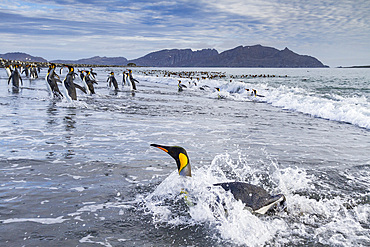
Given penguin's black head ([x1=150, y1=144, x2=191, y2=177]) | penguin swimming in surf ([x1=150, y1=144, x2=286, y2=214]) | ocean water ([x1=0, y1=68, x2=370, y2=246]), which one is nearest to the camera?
ocean water ([x1=0, y1=68, x2=370, y2=246])

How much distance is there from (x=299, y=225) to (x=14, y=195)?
3862 mm

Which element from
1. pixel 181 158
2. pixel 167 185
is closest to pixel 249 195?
pixel 181 158

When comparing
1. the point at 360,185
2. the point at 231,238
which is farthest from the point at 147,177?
the point at 360,185

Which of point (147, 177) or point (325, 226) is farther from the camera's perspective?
point (147, 177)

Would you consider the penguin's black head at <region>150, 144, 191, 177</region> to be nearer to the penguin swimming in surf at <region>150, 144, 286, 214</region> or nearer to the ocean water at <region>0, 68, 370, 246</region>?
the penguin swimming in surf at <region>150, 144, 286, 214</region>

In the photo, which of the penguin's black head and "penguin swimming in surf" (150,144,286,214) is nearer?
"penguin swimming in surf" (150,144,286,214)

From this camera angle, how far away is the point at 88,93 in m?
19.5

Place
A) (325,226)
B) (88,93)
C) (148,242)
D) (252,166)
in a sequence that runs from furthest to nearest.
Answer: (88,93)
(252,166)
(325,226)
(148,242)

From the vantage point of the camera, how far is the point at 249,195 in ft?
13.3

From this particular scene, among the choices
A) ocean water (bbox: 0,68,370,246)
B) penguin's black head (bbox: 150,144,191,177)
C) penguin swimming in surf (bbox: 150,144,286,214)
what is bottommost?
ocean water (bbox: 0,68,370,246)

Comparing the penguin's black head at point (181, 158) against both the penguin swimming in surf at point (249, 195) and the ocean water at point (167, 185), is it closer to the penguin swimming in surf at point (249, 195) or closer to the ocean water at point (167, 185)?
the penguin swimming in surf at point (249, 195)

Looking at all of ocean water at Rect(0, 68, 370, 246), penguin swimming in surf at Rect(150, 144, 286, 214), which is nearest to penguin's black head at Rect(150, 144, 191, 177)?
penguin swimming in surf at Rect(150, 144, 286, 214)

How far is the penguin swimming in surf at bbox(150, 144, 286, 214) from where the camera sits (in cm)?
397

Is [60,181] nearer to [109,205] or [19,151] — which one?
[109,205]
